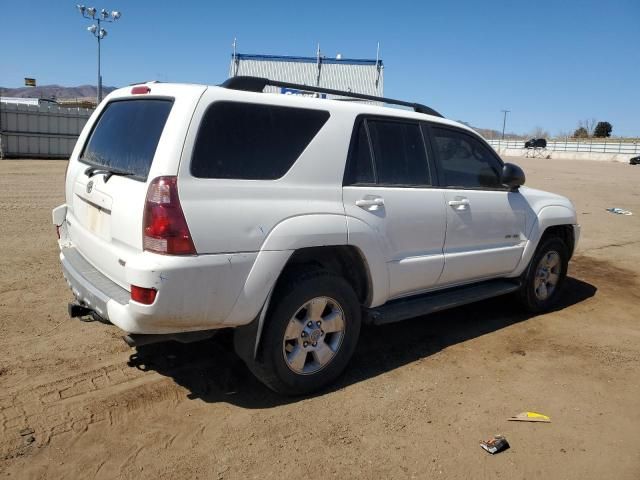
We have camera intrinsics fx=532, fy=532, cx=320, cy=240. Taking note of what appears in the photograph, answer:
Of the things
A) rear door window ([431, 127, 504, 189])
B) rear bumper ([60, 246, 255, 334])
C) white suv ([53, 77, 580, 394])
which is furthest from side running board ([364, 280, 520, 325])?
rear bumper ([60, 246, 255, 334])

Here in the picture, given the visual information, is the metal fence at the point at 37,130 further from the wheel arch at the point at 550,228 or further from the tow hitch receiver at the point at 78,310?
the wheel arch at the point at 550,228

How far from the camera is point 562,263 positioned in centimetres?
574

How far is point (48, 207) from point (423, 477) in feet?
30.3

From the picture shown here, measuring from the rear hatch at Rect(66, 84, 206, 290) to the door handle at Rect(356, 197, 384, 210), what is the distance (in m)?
1.28

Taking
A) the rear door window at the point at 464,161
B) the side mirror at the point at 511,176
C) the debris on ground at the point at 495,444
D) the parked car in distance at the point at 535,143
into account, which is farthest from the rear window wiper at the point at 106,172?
the parked car in distance at the point at 535,143

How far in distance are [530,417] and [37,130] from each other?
76.2 ft

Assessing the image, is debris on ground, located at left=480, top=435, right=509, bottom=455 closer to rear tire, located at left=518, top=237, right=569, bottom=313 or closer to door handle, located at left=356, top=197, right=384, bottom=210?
door handle, located at left=356, top=197, right=384, bottom=210

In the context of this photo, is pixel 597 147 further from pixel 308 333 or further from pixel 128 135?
pixel 128 135

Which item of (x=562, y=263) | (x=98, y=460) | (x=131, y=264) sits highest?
(x=131, y=264)

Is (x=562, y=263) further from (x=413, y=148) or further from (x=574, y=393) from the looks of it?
(x=413, y=148)

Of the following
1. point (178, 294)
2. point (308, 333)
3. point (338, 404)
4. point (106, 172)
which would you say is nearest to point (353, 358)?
point (338, 404)

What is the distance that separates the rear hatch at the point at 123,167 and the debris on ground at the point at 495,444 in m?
2.28

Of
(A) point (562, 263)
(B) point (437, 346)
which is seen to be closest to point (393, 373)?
(B) point (437, 346)

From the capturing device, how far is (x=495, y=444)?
10.2 ft
